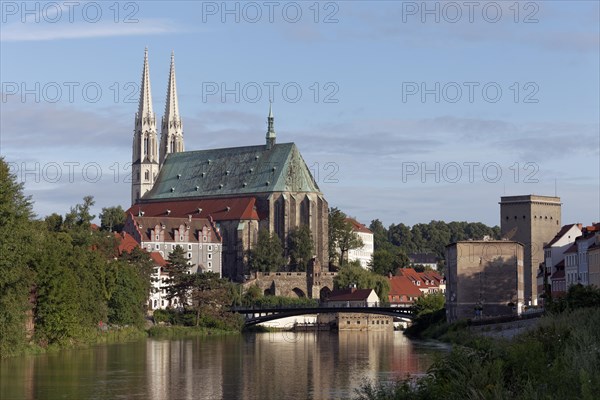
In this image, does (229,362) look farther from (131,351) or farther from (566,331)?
(566,331)


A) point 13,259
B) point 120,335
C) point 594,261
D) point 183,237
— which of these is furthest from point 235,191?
point 13,259

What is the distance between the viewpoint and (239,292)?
472ft

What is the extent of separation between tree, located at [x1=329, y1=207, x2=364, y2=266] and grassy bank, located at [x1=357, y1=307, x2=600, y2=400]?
139 meters

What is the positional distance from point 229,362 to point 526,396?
143 feet

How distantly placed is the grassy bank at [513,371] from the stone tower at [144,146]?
533 feet

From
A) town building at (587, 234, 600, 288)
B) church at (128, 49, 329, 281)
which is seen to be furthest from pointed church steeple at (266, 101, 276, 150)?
town building at (587, 234, 600, 288)

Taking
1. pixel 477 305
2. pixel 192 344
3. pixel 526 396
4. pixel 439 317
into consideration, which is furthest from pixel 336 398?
pixel 439 317

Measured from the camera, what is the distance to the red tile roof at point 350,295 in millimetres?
144875

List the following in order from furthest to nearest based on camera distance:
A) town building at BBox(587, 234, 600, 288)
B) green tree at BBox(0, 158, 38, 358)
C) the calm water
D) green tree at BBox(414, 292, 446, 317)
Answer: green tree at BBox(414, 292, 446, 317)
town building at BBox(587, 234, 600, 288)
green tree at BBox(0, 158, 38, 358)
the calm water

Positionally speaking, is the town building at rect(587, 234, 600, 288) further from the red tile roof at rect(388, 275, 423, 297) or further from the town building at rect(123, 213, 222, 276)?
the town building at rect(123, 213, 222, 276)

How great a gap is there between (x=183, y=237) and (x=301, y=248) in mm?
14980

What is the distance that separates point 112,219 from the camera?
177m

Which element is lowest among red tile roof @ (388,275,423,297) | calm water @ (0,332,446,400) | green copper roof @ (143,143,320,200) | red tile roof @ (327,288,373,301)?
calm water @ (0,332,446,400)

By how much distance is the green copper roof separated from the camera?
171 m
